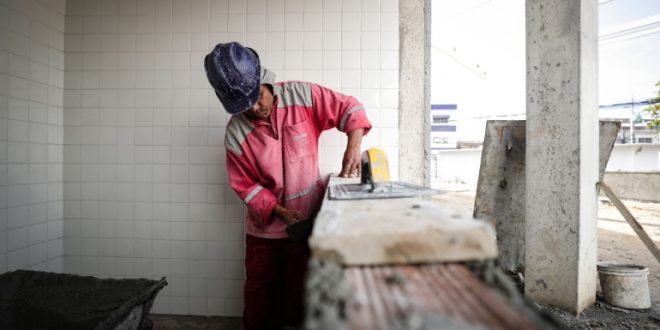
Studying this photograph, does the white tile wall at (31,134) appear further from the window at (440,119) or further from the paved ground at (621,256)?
the window at (440,119)

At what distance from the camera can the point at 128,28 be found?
294cm

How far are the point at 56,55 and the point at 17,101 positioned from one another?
1.74 feet

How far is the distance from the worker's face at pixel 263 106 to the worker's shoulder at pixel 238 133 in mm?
61

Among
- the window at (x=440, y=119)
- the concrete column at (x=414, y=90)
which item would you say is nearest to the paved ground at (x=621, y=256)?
the concrete column at (x=414, y=90)

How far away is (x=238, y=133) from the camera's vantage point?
215 centimetres

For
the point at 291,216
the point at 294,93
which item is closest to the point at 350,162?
the point at 291,216

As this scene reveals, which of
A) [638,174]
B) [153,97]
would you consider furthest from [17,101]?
[638,174]

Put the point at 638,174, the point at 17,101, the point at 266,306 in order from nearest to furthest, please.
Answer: the point at 266,306
the point at 17,101
the point at 638,174

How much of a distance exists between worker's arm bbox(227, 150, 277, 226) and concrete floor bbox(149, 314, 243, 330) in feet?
3.77

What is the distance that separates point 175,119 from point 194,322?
5.56 ft

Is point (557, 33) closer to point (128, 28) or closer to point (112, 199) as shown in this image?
point (128, 28)

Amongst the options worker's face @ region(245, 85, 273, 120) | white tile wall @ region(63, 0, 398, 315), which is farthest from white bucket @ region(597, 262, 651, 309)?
worker's face @ region(245, 85, 273, 120)

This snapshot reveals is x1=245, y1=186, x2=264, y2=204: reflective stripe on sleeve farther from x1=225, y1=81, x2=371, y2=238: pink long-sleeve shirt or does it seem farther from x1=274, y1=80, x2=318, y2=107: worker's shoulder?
x1=274, y1=80, x2=318, y2=107: worker's shoulder

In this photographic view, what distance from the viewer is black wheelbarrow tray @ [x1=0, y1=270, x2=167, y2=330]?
2.10m
